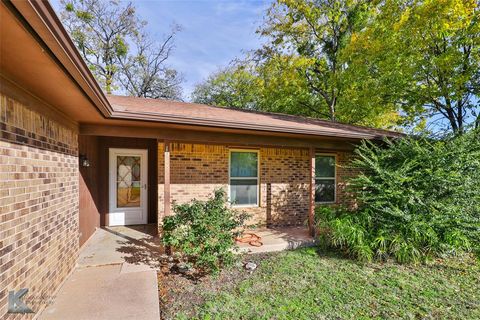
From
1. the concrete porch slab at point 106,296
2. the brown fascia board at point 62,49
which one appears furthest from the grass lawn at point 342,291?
the brown fascia board at point 62,49

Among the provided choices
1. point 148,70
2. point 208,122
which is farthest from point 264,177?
point 148,70

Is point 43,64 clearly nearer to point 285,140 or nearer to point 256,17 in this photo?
point 285,140

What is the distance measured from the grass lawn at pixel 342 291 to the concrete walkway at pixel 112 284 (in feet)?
2.10

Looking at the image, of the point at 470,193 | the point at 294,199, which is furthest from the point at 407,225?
the point at 294,199

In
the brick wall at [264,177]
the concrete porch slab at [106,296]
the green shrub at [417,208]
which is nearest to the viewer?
the concrete porch slab at [106,296]

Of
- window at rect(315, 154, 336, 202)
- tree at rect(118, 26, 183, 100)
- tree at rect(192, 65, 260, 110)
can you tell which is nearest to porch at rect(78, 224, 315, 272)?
window at rect(315, 154, 336, 202)

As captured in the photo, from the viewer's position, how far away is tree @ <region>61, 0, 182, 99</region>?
15.3m

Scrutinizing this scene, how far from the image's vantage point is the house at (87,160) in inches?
85.4

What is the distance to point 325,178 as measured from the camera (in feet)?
25.1

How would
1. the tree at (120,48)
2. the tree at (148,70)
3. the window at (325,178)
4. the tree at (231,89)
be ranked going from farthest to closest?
1. the tree at (231,89)
2. the tree at (148,70)
3. the tree at (120,48)
4. the window at (325,178)

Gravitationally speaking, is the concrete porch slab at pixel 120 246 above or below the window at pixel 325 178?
below

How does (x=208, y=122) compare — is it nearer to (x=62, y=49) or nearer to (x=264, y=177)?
(x=264, y=177)

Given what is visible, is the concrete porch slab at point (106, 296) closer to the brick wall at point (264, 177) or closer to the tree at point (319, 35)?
the brick wall at point (264, 177)

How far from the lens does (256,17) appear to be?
15352 mm
